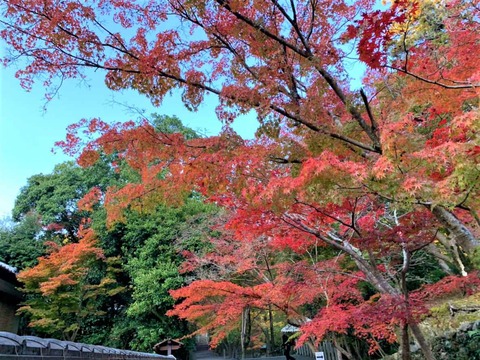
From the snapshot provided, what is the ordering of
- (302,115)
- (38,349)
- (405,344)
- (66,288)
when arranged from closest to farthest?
1. (38,349)
2. (302,115)
3. (405,344)
4. (66,288)

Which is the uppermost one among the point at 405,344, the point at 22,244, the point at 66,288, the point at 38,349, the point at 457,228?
the point at 22,244

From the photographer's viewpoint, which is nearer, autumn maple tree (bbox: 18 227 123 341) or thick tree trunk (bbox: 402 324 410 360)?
thick tree trunk (bbox: 402 324 410 360)

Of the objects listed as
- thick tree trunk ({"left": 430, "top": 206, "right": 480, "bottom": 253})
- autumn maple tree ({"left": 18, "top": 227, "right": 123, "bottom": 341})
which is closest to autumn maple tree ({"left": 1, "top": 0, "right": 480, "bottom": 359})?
thick tree trunk ({"left": 430, "top": 206, "right": 480, "bottom": 253})

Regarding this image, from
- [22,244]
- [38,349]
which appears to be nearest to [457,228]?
[38,349]

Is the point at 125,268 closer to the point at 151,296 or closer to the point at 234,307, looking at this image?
the point at 151,296

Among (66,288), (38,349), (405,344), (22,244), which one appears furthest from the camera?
(22,244)

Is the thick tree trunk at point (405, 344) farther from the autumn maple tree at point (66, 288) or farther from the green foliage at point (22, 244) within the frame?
the green foliage at point (22, 244)

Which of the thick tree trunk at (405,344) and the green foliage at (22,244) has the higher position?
the green foliage at (22,244)

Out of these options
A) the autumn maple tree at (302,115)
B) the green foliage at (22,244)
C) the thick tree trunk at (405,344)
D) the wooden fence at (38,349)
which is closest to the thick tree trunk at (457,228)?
the autumn maple tree at (302,115)

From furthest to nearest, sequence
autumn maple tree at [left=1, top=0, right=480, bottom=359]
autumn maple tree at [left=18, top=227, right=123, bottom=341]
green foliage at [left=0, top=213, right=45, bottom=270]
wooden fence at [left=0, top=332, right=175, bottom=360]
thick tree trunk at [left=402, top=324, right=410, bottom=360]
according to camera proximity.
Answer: green foliage at [left=0, top=213, right=45, bottom=270] → autumn maple tree at [left=18, top=227, right=123, bottom=341] → thick tree trunk at [left=402, top=324, right=410, bottom=360] → autumn maple tree at [left=1, top=0, right=480, bottom=359] → wooden fence at [left=0, top=332, right=175, bottom=360]

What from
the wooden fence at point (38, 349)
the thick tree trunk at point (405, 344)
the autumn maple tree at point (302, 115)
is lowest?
the thick tree trunk at point (405, 344)

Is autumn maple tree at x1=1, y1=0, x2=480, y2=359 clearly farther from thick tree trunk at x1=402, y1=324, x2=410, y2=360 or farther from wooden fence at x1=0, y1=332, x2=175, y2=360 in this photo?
wooden fence at x1=0, y1=332, x2=175, y2=360

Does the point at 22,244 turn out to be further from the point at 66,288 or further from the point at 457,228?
the point at 457,228

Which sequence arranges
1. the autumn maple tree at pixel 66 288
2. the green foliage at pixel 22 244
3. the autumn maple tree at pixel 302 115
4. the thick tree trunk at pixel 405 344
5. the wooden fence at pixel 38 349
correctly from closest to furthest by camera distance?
1. the wooden fence at pixel 38 349
2. the autumn maple tree at pixel 302 115
3. the thick tree trunk at pixel 405 344
4. the autumn maple tree at pixel 66 288
5. the green foliage at pixel 22 244
